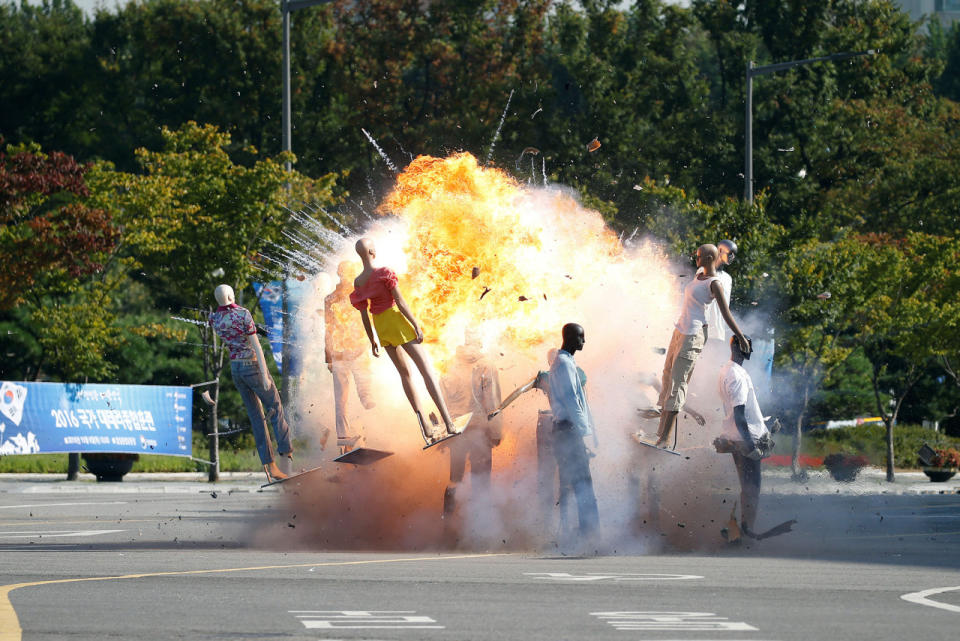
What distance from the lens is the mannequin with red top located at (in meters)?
16.3

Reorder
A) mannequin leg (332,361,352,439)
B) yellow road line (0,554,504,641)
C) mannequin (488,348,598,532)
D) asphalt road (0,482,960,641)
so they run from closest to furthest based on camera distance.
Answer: yellow road line (0,554,504,641)
asphalt road (0,482,960,641)
mannequin (488,348,598,532)
mannequin leg (332,361,352,439)

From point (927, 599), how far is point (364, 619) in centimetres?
426

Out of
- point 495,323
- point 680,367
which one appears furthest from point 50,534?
point 680,367

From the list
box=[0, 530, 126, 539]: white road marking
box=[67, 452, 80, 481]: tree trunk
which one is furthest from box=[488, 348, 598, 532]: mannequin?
box=[67, 452, 80, 481]: tree trunk

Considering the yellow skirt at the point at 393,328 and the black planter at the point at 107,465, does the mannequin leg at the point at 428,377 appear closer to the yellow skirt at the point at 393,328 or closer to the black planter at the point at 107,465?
the yellow skirt at the point at 393,328

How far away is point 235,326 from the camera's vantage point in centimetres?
1675

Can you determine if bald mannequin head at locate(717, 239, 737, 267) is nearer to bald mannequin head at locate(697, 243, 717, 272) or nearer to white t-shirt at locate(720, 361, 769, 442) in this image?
bald mannequin head at locate(697, 243, 717, 272)

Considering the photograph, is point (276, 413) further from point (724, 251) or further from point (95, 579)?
point (724, 251)

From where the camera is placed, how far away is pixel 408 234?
18.4 m

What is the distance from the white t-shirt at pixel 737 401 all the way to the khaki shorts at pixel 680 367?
0.61 metres

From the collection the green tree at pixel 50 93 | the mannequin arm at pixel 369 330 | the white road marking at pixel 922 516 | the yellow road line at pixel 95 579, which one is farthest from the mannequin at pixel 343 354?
the green tree at pixel 50 93

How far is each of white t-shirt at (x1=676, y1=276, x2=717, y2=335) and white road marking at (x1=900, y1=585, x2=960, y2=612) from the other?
4710 millimetres

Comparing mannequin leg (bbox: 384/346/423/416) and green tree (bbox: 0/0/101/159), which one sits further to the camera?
green tree (bbox: 0/0/101/159)

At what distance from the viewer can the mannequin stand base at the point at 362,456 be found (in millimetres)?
16516
